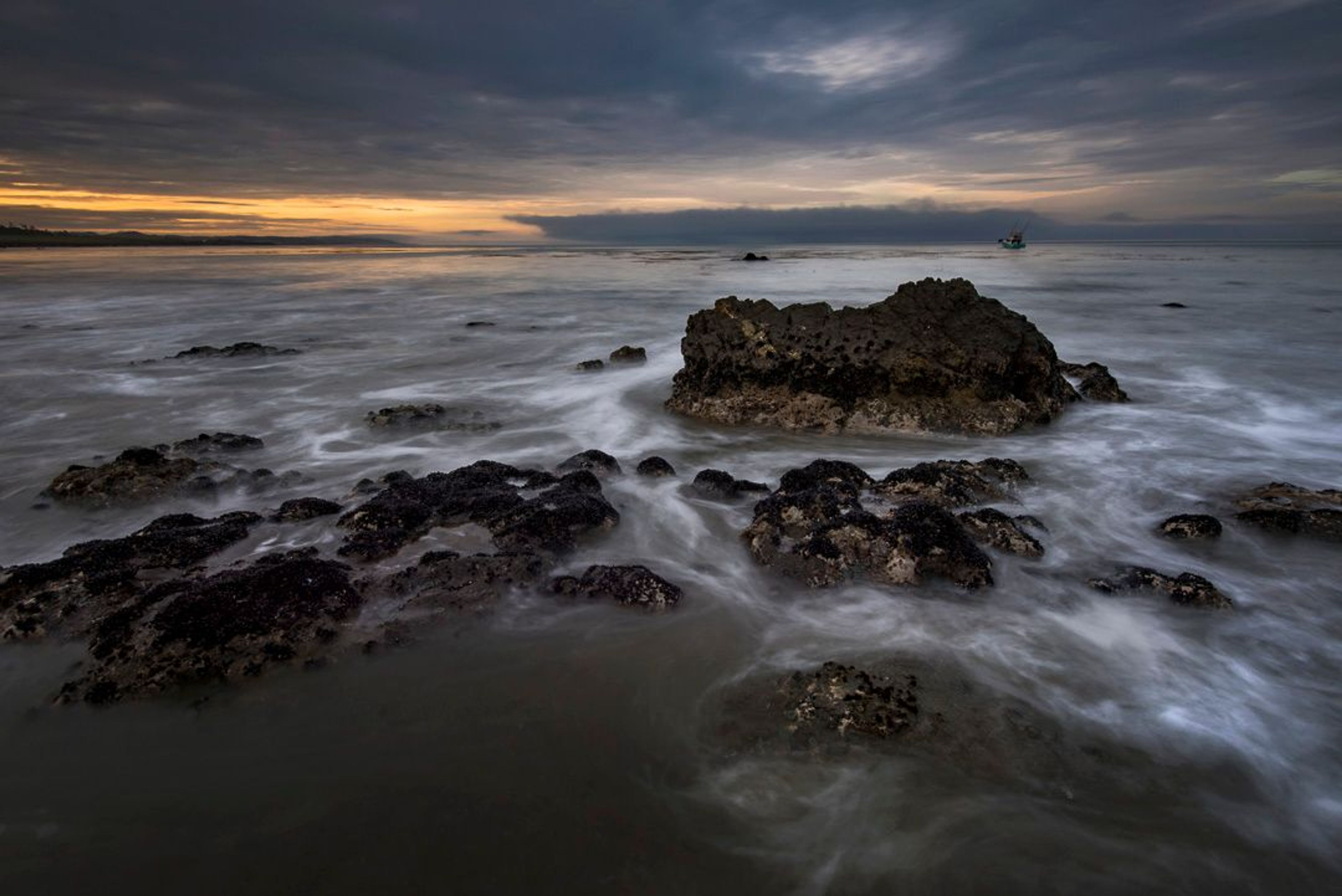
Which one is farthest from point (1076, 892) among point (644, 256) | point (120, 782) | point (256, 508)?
point (644, 256)

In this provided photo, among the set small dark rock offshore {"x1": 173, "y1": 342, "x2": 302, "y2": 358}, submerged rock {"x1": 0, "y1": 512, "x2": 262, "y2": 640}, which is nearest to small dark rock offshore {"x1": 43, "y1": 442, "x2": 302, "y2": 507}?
submerged rock {"x1": 0, "y1": 512, "x2": 262, "y2": 640}

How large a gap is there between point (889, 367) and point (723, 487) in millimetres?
3555

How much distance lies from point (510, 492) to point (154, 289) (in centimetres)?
3881

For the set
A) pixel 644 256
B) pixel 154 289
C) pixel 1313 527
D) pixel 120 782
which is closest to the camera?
pixel 120 782

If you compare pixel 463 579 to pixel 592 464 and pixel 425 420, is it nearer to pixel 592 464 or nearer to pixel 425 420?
pixel 592 464

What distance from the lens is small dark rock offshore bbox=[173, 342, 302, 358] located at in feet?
51.3

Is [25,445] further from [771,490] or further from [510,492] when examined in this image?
[771,490]

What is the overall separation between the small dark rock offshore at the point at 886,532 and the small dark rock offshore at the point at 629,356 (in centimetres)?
846

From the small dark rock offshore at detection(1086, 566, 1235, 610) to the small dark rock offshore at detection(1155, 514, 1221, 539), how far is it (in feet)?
2.99

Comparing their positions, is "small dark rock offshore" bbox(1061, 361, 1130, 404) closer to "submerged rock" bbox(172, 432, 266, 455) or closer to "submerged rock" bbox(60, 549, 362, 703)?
"submerged rock" bbox(60, 549, 362, 703)

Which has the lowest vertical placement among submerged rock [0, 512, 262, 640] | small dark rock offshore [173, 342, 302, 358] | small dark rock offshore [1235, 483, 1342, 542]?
small dark rock offshore [173, 342, 302, 358]

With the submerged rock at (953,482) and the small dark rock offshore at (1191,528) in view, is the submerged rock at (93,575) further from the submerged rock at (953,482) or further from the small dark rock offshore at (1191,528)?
the small dark rock offshore at (1191,528)

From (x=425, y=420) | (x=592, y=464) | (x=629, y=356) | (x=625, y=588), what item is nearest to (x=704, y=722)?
(x=625, y=588)

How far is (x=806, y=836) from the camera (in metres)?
2.92
